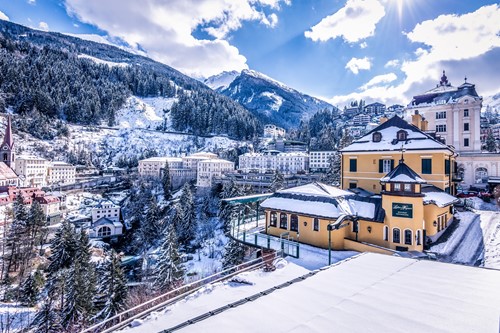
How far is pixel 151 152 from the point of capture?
10344cm

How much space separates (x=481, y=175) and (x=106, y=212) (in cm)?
7902

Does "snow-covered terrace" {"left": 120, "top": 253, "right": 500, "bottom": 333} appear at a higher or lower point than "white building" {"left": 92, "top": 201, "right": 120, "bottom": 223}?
higher

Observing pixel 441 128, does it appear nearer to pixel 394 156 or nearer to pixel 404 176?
pixel 394 156

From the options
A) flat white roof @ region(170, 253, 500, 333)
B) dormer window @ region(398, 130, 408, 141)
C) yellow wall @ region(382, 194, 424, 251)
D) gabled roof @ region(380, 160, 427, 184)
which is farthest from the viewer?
dormer window @ region(398, 130, 408, 141)

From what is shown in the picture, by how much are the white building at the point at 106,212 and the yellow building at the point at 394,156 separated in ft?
204

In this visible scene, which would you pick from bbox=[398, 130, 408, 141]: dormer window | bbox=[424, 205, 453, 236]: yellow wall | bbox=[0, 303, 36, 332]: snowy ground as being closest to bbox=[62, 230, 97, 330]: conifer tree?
bbox=[0, 303, 36, 332]: snowy ground

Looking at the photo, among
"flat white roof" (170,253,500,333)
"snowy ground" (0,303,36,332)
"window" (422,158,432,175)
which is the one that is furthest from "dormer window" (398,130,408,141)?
"snowy ground" (0,303,36,332)

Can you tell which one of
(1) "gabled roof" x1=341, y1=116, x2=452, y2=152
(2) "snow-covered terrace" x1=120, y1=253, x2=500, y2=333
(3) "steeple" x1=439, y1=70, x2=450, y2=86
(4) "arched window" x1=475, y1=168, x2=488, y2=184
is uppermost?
(3) "steeple" x1=439, y1=70, x2=450, y2=86

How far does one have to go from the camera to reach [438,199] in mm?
18594

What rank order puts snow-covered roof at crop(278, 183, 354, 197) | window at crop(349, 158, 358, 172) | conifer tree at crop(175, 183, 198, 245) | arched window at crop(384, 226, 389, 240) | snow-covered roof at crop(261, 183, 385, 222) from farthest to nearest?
1. conifer tree at crop(175, 183, 198, 245)
2. window at crop(349, 158, 358, 172)
3. snow-covered roof at crop(278, 183, 354, 197)
4. snow-covered roof at crop(261, 183, 385, 222)
5. arched window at crop(384, 226, 389, 240)

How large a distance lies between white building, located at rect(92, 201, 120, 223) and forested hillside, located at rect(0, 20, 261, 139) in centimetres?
5569

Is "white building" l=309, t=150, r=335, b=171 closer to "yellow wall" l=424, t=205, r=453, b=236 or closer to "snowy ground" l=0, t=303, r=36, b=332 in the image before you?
"yellow wall" l=424, t=205, r=453, b=236

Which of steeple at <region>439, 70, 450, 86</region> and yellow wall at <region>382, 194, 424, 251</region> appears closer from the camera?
yellow wall at <region>382, 194, 424, 251</region>

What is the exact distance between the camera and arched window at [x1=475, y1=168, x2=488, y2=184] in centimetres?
3678
